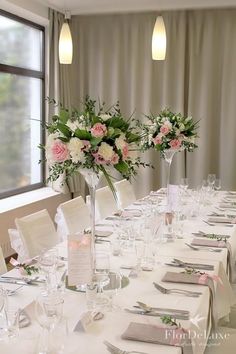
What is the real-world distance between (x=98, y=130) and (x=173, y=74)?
158 inches

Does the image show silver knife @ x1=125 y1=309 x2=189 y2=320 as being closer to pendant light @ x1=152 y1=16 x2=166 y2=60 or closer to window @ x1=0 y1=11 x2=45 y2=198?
pendant light @ x1=152 y1=16 x2=166 y2=60

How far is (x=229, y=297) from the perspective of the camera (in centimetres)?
243

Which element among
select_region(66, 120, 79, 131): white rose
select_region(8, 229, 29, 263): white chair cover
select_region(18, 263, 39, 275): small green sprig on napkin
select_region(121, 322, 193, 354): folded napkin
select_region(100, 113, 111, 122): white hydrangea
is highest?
select_region(100, 113, 111, 122): white hydrangea

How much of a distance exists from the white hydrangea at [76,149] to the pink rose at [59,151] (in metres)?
0.04

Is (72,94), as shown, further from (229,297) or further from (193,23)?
(229,297)

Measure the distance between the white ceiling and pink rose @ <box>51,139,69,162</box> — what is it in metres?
3.83

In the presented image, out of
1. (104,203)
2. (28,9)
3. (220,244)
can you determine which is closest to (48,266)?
(220,244)

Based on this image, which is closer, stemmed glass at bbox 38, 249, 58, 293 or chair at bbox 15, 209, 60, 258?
stemmed glass at bbox 38, 249, 58, 293

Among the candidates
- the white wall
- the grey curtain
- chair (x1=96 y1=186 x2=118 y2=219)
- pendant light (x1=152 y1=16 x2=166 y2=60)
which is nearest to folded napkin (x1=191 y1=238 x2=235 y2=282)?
chair (x1=96 y1=186 x2=118 y2=219)

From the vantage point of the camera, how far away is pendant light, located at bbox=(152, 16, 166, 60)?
4.01 meters

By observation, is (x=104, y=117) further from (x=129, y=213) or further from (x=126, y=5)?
(x=126, y=5)

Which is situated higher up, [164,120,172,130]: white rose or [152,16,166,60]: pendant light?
[152,16,166,60]: pendant light

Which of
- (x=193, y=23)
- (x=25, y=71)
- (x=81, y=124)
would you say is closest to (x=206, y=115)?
(x=193, y=23)

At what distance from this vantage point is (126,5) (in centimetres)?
565
